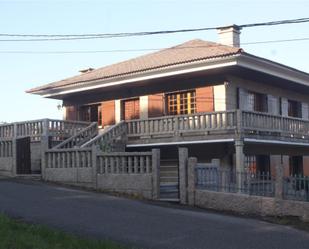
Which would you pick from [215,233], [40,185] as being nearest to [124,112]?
[40,185]

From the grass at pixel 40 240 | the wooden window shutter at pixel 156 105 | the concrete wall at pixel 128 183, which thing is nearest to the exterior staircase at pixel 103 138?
the wooden window shutter at pixel 156 105

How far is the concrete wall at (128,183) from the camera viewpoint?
16766mm

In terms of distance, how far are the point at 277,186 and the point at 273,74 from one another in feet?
35.9

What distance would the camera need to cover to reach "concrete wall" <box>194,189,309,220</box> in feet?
45.3

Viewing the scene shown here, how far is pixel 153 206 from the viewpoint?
14.9 metres

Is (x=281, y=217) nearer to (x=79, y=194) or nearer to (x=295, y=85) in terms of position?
(x=79, y=194)

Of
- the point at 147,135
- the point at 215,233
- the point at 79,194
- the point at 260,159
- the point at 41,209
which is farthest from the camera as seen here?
the point at 260,159

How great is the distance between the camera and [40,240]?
9383 millimetres

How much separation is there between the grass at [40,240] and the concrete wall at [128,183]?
251 inches

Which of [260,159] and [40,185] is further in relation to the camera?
[260,159]

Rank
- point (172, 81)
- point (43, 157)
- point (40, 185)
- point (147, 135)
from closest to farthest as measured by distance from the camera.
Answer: point (40, 185) → point (43, 157) → point (147, 135) → point (172, 81)

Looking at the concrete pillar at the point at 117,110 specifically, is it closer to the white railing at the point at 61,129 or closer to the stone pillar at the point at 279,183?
the white railing at the point at 61,129

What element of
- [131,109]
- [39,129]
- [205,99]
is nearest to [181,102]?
[205,99]

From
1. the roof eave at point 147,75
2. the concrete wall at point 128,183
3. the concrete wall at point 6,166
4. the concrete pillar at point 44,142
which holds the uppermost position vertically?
the roof eave at point 147,75
